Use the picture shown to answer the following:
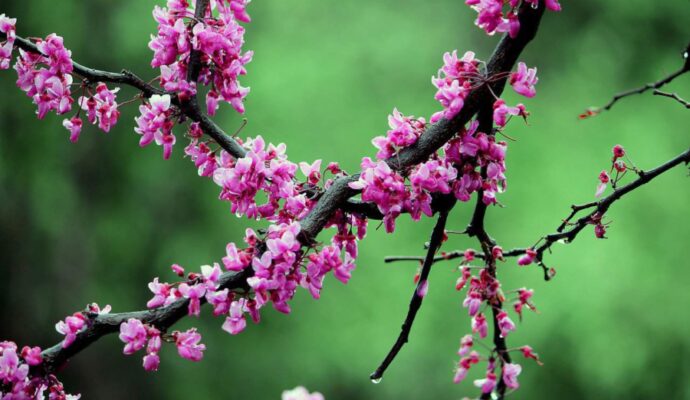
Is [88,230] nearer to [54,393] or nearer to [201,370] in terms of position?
[201,370]

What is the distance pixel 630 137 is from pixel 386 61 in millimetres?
1622

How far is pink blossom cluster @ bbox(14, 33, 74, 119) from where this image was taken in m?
0.98

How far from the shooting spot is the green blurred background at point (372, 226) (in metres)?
4.01

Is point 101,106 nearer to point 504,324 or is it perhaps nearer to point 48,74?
point 48,74

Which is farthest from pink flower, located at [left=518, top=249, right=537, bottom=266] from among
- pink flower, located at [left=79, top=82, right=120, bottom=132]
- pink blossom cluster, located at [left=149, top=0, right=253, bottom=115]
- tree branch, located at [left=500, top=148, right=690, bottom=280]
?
pink flower, located at [left=79, top=82, right=120, bottom=132]

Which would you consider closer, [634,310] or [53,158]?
[634,310]

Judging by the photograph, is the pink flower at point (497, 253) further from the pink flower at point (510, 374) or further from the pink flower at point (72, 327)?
the pink flower at point (72, 327)

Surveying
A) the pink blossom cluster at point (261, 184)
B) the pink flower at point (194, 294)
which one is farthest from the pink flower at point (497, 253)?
the pink flower at point (194, 294)

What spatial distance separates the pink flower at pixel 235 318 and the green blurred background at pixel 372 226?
3.27 metres

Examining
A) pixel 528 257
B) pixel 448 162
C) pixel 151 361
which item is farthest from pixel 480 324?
pixel 151 361

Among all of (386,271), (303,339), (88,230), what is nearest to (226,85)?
(386,271)

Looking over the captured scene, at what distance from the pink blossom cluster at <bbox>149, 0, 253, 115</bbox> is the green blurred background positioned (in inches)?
123

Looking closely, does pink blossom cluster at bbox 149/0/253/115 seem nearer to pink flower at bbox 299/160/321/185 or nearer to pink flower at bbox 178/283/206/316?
pink flower at bbox 299/160/321/185

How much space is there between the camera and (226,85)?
1072 mm
